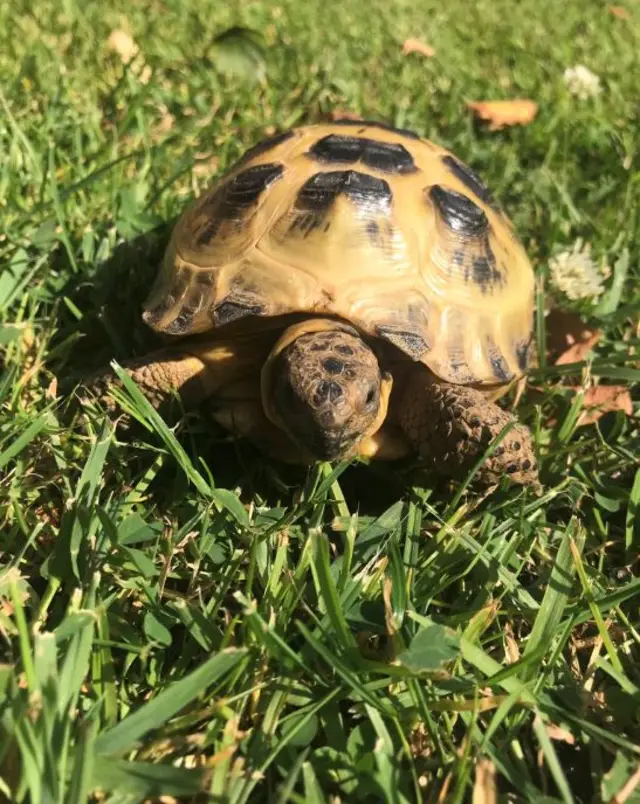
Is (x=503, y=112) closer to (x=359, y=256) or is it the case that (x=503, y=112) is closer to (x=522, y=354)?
(x=522, y=354)

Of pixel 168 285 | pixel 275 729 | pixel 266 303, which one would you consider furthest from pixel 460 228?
pixel 275 729

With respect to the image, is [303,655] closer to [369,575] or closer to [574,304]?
[369,575]

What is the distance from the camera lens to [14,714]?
1.27 m

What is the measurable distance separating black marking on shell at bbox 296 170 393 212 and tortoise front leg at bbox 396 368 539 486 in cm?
60

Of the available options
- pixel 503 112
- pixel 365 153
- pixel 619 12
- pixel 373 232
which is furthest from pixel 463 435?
pixel 619 12

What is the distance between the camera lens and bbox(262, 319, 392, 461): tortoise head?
6.03 feet

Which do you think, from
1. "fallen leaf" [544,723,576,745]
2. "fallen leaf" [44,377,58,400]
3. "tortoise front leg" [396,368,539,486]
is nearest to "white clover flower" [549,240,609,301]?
"tortoise front leg" [396,368,539,486]

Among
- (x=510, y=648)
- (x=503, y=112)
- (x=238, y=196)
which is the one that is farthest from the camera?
(x=503, y=112)

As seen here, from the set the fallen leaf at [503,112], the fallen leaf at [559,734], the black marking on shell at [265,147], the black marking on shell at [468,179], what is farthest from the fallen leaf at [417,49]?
the fallen leaf at [559,734]

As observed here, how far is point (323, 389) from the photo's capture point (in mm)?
1842

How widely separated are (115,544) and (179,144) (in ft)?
8.44

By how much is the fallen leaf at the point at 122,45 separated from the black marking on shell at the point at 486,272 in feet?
9.45

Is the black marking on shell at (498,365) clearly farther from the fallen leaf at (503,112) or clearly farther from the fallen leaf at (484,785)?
the fallen leaf at (503,112)

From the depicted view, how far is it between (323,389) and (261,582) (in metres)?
0.51
